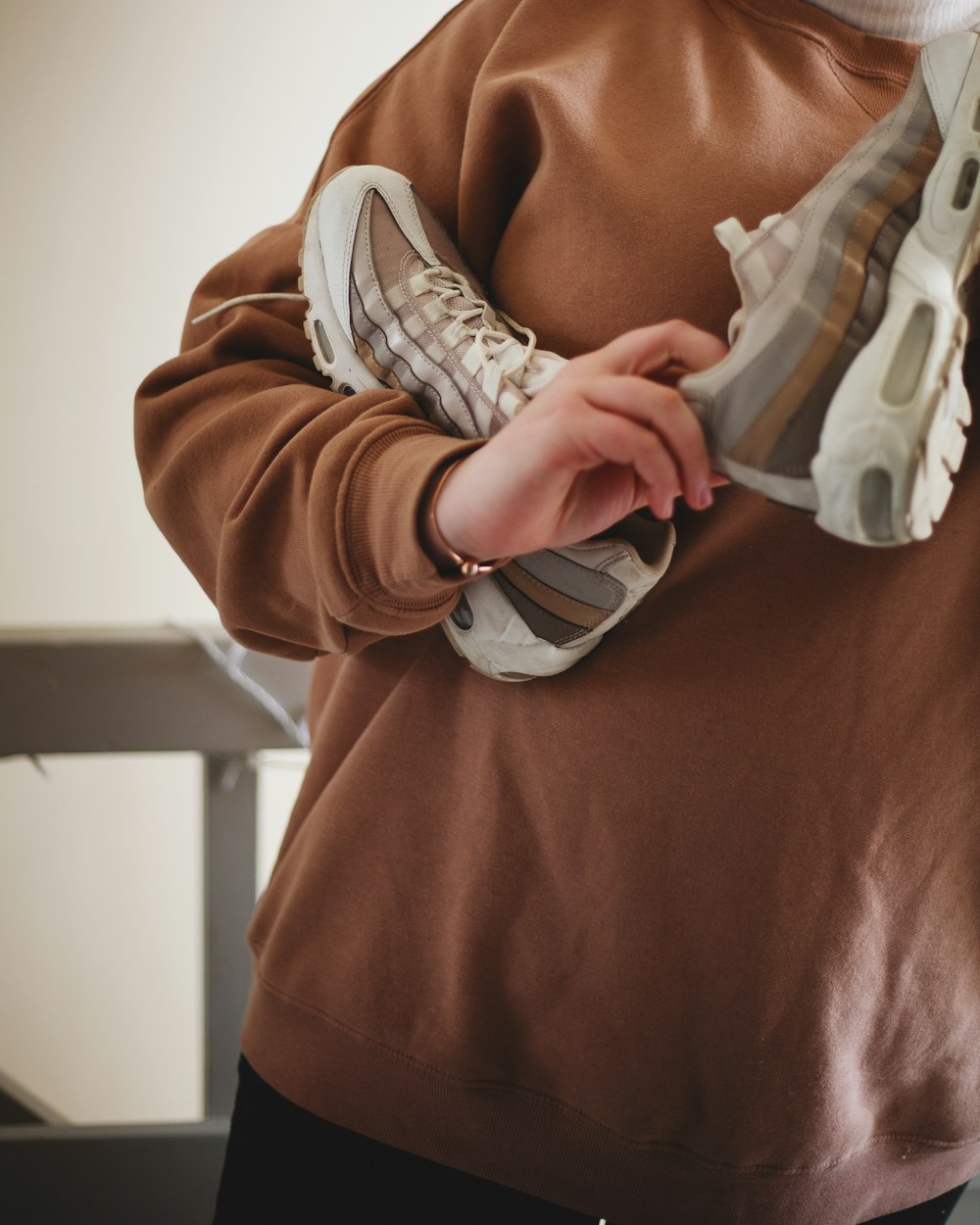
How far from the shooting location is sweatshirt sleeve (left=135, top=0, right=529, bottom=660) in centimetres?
44

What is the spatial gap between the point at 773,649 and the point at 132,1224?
1.16 metres

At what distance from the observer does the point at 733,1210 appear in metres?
0.54

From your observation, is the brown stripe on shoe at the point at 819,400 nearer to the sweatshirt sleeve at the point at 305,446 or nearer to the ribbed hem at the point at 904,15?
the sweatshirt sleeve at the point at 305,446

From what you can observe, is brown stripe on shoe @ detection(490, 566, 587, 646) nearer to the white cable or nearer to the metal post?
the white cable

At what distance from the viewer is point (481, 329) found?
49 cm

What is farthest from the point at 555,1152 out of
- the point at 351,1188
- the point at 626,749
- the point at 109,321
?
the point at 109,321

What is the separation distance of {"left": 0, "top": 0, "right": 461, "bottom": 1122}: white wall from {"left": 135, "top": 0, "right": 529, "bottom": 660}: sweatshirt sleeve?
2.34 feet

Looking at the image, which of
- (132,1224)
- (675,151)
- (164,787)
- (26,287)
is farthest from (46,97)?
(132,1224)

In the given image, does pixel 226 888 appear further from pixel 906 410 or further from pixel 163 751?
pixel 906 410

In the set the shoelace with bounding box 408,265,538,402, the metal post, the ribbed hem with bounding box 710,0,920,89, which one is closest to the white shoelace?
the shoelace with bounding box 408,265,538,402

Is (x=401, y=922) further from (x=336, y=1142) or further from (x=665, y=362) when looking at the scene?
(x=665, y=362)

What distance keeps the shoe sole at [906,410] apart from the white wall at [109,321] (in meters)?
0.96

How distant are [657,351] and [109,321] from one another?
1209mm

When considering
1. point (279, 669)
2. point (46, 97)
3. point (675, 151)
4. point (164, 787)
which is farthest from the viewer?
point (164, 787)
